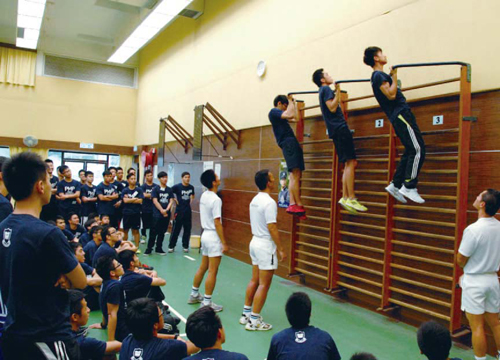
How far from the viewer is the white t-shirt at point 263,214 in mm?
3975

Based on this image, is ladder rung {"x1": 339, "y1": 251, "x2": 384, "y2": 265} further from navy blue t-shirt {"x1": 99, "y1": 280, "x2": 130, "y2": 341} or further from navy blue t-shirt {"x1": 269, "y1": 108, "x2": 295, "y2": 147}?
navy blue t-shirt {"x1": 99, "y1": 280, "x2": 130, "y2": 341}

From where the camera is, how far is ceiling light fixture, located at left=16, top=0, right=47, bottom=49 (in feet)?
27.5

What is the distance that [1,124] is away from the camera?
38.7 ft

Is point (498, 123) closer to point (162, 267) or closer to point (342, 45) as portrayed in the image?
point (342, 45)

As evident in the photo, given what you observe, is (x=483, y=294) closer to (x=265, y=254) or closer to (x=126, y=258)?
(x=265, y=254)

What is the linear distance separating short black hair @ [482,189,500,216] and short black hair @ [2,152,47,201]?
10.0 ft

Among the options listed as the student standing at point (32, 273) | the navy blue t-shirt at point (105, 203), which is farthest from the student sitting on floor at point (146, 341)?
the navy blue t-shirt at point (105, 203)

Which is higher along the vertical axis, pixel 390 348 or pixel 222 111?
pixel 222 111

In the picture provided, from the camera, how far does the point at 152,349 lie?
201 cm

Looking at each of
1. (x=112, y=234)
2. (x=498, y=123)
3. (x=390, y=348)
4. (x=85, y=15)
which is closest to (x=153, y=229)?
(x=112, y=234)

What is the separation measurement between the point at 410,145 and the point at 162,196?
529 centimetres

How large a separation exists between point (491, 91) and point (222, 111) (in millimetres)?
5367

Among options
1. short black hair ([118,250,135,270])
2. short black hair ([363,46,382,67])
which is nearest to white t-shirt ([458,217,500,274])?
short black hair ([363,46,382,67])

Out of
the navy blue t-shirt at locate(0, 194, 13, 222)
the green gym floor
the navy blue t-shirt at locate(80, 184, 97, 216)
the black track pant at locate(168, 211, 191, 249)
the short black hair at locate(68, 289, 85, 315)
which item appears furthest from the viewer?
the black track pant at locate(168, 211, 191, 249)
